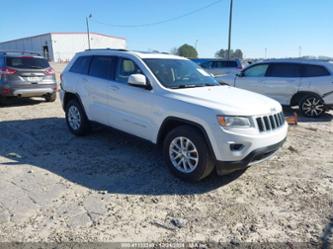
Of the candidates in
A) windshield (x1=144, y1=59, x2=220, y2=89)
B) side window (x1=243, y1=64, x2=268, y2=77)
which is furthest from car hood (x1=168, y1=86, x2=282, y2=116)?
side window (x1=243, y1=64, x2=268, y2=77)

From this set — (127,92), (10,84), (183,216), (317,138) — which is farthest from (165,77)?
(10,84)

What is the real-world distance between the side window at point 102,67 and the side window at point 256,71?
19.4 feet

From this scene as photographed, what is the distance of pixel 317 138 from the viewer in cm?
696

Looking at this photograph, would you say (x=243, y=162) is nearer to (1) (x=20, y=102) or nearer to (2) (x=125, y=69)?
(2) (x=125, y=69)

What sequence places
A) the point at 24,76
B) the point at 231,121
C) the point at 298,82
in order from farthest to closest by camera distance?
the point at 24,76
the point at 298,82
the point at 231,121

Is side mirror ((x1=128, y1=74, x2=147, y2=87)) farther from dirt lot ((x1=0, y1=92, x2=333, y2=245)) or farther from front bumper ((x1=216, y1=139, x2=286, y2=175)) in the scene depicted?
front bumper ((x1=216, y1=139, x2=286, y2=175))

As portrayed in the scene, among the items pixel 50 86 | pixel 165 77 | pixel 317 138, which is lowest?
pixel 317 138

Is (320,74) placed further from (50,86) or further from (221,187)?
(50,86)

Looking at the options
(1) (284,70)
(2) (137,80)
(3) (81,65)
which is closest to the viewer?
(2) (137,80)

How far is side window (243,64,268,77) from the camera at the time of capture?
33.2ft

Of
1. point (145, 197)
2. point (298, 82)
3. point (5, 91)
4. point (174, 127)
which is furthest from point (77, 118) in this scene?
point (298, 82)

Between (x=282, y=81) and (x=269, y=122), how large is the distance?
5.75 meters

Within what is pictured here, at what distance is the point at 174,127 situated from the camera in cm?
467

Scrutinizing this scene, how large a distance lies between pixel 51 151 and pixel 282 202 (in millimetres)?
4020
